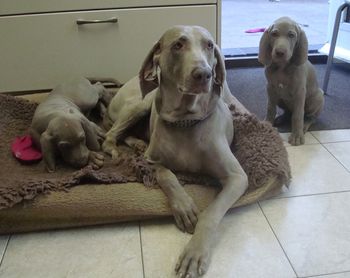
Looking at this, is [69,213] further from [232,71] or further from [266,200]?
[232,71]

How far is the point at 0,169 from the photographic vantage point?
187 cm

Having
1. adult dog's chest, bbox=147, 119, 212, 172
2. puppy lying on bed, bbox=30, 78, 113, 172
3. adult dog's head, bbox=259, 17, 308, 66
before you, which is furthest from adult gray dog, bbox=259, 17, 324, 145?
puppy lying on bed, bbox=30, 78, 113, 172

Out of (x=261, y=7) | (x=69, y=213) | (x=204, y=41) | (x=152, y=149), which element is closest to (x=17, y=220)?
(x=69, y=213)

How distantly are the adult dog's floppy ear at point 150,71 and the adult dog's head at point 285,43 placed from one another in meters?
0.68

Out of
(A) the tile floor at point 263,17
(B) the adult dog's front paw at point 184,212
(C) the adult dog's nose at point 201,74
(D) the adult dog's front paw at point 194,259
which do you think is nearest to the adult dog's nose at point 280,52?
(C) the adult dog's nose at point 201,74

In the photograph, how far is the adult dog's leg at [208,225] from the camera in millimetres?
1372

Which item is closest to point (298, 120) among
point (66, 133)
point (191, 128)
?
point (191, 128)

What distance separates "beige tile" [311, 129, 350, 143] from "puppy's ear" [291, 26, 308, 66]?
0.40 metres

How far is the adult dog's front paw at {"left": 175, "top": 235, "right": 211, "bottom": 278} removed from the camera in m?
1.36

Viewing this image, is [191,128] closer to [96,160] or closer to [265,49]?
[96,160]

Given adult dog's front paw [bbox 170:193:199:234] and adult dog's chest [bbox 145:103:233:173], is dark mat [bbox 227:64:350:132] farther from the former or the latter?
adult dog's front paw [bbox 170:193:199:234]

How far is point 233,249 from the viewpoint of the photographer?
1488mm

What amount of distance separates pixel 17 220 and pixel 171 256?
0.59 metres

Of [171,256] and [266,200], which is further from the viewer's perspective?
[266,200]
